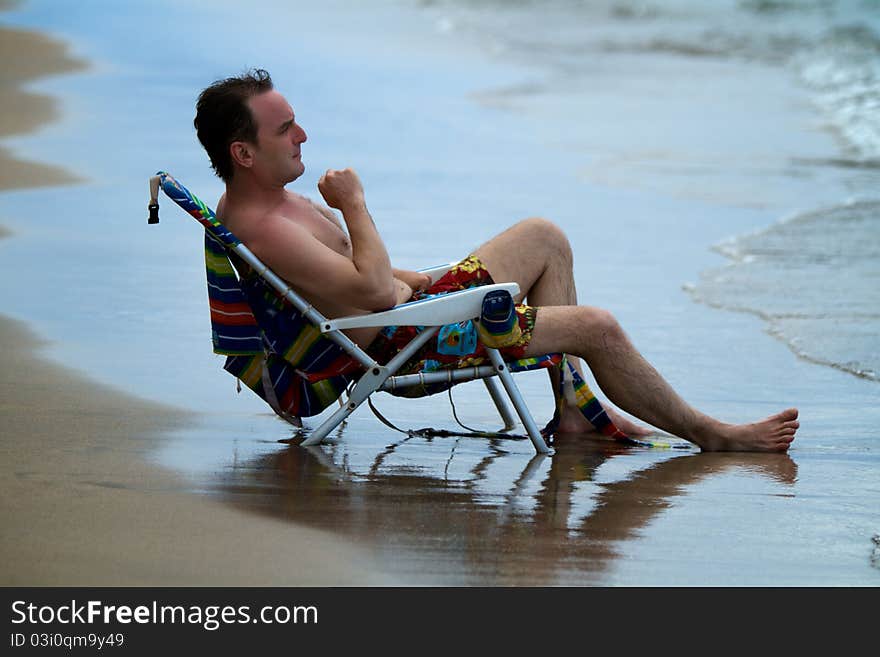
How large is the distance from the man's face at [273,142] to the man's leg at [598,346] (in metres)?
0.84

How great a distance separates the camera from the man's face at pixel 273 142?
4750mm

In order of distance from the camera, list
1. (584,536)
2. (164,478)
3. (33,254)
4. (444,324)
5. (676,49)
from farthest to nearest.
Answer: (676,49), (33,254), (444,324), (164,478), (584,536)

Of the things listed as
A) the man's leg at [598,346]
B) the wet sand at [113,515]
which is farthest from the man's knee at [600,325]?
the wet sand at [113,515]

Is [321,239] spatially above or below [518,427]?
above

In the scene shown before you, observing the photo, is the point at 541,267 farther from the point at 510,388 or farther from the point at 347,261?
the point at 347,261

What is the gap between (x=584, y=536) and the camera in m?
3.97

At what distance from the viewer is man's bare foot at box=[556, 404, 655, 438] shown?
17.5ft

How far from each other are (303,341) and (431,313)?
45 centimetres

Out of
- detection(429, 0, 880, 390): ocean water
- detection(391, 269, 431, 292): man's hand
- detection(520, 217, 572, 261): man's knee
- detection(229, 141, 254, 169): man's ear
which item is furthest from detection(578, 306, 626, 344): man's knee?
detection(429, 0, 880, 390): ocean water

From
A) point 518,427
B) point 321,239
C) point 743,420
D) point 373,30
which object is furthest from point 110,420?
point 373,30

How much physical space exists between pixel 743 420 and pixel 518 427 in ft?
2.71

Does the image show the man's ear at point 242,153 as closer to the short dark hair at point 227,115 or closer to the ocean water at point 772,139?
the short dark hair at point 227,115

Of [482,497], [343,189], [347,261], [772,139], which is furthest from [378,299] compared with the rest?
[772,139]
